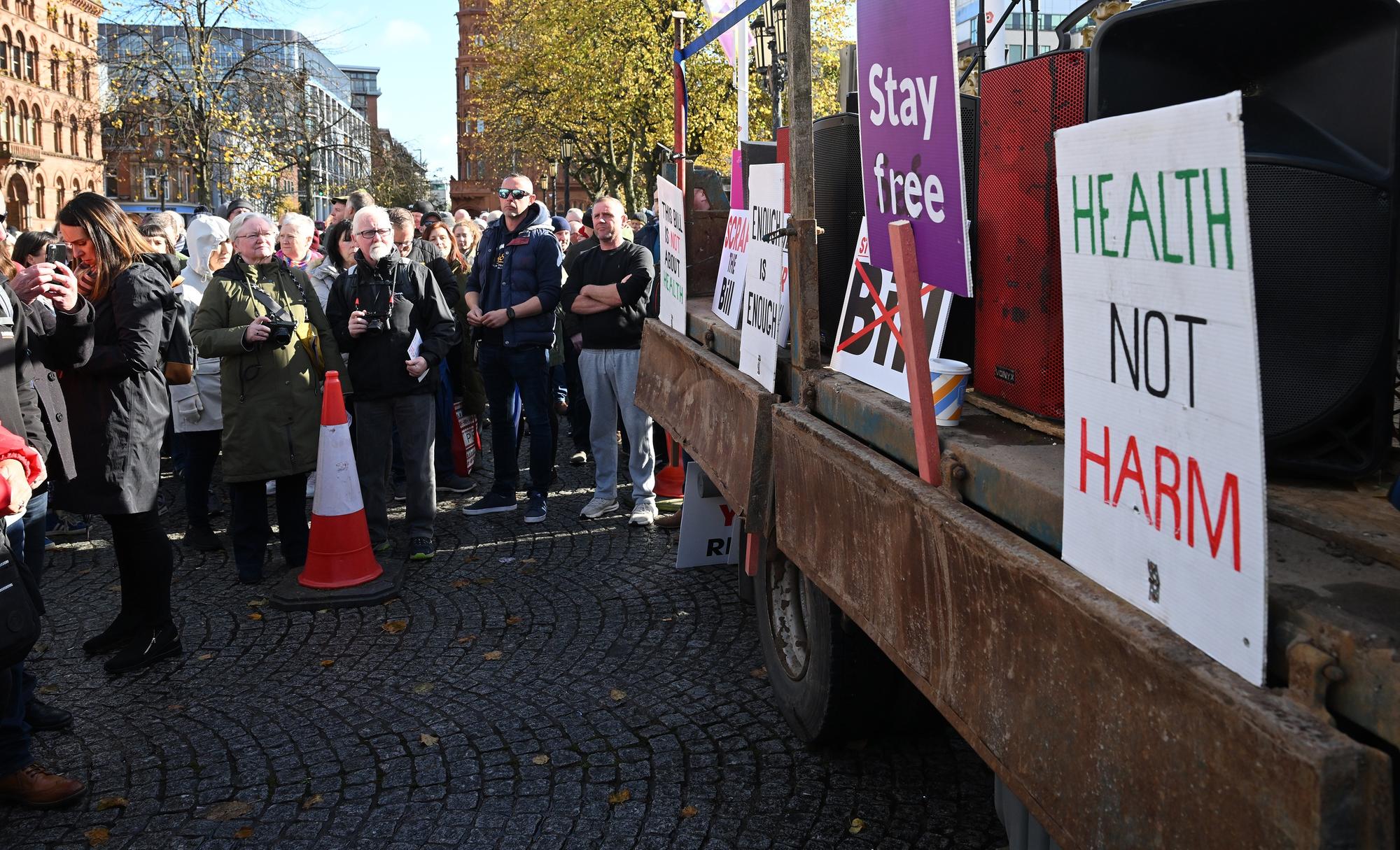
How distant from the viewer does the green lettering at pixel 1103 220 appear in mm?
1790

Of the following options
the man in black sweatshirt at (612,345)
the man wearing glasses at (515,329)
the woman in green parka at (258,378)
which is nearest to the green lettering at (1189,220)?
the woman in green parka at (258,378)

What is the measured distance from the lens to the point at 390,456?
Result: 698 cm

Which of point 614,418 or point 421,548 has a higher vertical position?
point 614,418

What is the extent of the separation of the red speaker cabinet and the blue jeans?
4.85 metres

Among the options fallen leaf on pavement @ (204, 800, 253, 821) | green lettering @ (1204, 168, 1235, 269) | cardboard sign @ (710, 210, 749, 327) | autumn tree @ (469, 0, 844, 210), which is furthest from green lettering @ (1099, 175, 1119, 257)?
autumn tree @ (469, 0, 844, 210)

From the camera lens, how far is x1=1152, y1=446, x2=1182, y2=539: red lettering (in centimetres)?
166

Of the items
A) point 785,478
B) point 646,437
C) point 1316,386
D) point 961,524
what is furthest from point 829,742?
point 646,437

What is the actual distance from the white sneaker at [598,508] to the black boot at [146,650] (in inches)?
113

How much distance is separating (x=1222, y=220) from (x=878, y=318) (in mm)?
1826

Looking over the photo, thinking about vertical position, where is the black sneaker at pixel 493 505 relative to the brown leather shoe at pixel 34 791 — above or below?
above

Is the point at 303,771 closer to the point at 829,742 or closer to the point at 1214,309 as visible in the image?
the point at 829,742

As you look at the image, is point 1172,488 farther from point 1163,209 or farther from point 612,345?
point 612,345

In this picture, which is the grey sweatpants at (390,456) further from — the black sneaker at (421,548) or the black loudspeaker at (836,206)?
the black loudspeaker at (836,206)

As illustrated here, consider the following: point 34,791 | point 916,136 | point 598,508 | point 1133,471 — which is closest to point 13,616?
point 34,791
